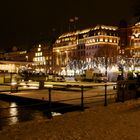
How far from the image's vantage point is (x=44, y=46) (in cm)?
19400

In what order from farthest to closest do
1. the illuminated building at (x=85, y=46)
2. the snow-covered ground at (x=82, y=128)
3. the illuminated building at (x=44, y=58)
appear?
the illuminated building at (x=44, y=58)
the illuminated building at (x=85, y=46)
the snow-covered ground at (x=82, y=128)

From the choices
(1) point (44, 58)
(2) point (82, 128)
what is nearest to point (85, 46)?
(1) point (44, 58)

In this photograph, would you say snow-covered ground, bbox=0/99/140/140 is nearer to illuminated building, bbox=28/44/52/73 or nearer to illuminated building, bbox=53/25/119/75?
illuminated building, bbox=53/25/119/75

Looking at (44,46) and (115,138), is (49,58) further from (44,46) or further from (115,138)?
(115,138)

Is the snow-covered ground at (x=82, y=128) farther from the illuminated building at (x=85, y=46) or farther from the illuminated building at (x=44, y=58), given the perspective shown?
the illuminated building at (x=44, y=58)

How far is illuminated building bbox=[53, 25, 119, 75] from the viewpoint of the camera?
447 feet

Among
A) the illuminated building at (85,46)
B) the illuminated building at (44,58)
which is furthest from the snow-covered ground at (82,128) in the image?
the illuminated building at (44,58)

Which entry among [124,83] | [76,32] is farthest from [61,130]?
[76,32]

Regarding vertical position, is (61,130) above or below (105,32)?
below

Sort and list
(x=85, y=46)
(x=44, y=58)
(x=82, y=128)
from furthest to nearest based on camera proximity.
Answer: (x=44, y=58) < (x=85, y=46) < (x=82, y=128)

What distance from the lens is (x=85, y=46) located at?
15338cm

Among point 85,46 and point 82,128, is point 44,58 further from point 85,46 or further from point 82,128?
point 82,128

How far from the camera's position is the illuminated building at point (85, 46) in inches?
5364

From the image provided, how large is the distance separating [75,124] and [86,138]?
219 centimetres
